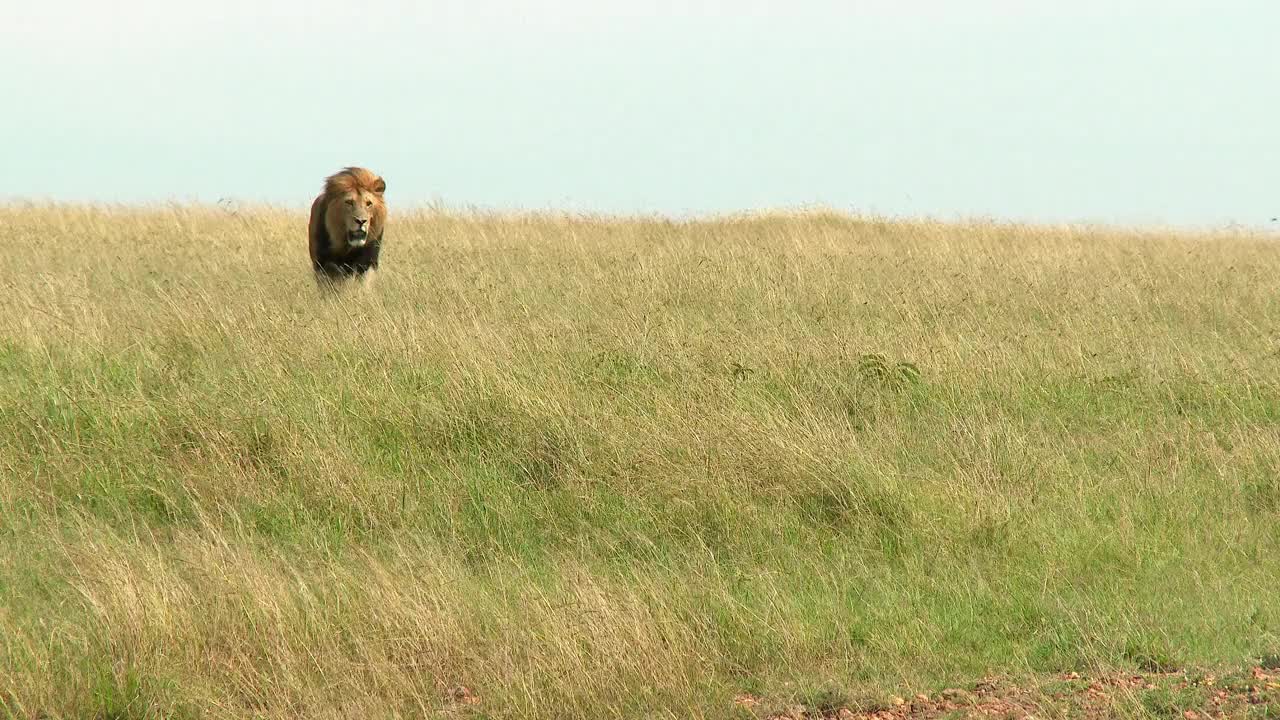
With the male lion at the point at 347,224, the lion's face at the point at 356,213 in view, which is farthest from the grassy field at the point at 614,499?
the lion's face at the point at 356,213

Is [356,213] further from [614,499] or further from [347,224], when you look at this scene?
[614,499]

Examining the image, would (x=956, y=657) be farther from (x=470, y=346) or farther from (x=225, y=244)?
(x=225, y=244)

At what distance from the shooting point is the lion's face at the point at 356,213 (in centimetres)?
1040

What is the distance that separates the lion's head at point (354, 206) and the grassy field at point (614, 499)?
69cm

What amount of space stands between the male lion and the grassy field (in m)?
0.51

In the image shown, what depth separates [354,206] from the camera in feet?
34.3

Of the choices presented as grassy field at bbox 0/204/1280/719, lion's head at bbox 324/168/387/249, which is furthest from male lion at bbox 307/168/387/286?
grassy field at bbox 0/204/1280/719

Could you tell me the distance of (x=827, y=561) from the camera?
17.6 feet

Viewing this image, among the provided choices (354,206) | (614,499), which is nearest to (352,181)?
(354,206)

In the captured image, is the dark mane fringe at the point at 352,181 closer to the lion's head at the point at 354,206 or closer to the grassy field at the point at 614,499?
the lion's head at the point at 354,206

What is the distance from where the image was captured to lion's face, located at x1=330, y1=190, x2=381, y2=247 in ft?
34.1

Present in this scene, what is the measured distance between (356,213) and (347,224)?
0.18m

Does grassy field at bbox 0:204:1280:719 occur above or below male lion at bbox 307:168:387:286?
below

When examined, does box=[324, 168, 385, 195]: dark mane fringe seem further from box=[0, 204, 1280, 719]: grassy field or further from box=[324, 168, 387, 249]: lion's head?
box=[0, 204, 1280, 719]: grassy field
